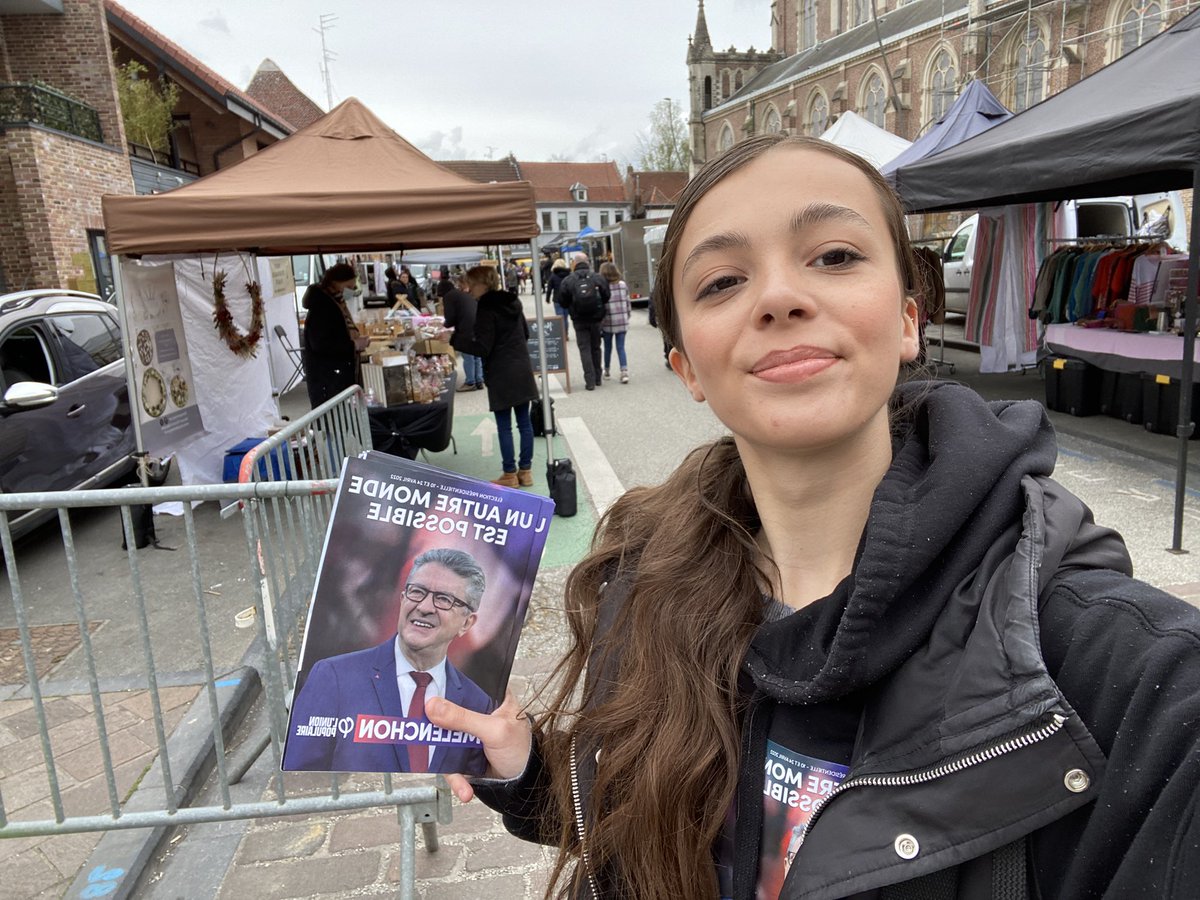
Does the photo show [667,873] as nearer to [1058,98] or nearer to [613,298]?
[1058,98]

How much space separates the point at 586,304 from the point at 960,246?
27.2 feet

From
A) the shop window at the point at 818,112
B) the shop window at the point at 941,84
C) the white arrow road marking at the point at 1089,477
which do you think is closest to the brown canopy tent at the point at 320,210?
the white arrow road marking at the point at 1089,477

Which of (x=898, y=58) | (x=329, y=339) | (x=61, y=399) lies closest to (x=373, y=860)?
(x=61, y=399)

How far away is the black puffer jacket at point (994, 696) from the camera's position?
74 centimetres

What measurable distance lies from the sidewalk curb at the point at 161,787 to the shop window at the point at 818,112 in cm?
4356

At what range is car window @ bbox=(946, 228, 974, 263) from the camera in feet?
47.5

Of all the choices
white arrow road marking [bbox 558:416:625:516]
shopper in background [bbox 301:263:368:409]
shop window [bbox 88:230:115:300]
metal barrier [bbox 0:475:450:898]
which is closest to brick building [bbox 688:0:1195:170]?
white arrow road marking [bbox 558:416:625:516]

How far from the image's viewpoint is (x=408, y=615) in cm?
143

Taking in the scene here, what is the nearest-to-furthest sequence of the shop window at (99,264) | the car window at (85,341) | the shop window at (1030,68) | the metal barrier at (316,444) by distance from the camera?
the metal barrier at (316,444)
the car window at (85,341)
the shop window at (99,264)
the shop window at (1030,68)

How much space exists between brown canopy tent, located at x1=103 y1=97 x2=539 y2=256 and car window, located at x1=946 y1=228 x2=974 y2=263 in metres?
11.3

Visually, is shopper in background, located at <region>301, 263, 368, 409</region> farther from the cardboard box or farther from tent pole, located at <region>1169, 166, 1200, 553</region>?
tent pole, located at <region>1169, 166, 1200, 553</region>

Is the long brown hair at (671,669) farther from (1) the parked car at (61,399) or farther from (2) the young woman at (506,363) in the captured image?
(2) the young woman at (506,363)

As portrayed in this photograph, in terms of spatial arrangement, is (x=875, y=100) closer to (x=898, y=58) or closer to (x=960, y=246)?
(x=898, y=58)

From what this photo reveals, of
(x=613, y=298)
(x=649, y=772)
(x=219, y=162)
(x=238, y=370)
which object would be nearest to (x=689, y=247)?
(x=649, y=772)
